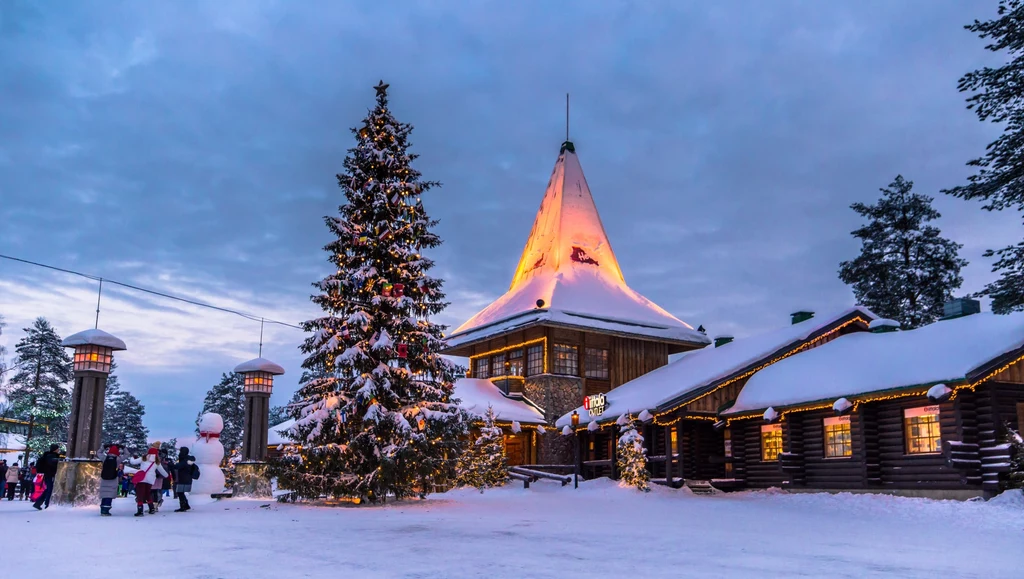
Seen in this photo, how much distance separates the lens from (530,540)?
1227 cm

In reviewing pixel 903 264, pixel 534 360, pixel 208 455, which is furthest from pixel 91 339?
pixel 903 264

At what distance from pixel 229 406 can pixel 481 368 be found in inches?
1156

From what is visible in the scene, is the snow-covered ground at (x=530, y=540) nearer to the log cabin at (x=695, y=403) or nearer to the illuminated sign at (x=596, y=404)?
the log cabin at (x=695, y=403)

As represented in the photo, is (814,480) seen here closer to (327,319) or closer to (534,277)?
(327,319)

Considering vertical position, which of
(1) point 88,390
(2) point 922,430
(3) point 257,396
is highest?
(3) point 257,396

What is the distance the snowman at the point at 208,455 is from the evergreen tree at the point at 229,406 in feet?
130

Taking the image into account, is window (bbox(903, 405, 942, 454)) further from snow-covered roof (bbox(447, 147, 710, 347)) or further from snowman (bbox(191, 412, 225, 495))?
snowman (bbox(191, 412, 225, 495))

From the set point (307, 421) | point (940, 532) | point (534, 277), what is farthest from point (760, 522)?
point (534, 277)

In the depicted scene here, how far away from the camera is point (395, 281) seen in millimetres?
22062

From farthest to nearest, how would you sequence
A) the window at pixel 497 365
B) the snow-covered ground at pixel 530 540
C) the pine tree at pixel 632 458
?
1. the window at pixel 497 365
2. the pine tree at pixel 632 458
3. the snow-covered ground at pixel 530 540

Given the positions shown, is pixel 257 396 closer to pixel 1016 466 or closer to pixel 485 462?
pixel 485 462

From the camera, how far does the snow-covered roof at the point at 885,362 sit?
20.6m

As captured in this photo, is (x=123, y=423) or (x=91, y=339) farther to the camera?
(x=123, y=423)

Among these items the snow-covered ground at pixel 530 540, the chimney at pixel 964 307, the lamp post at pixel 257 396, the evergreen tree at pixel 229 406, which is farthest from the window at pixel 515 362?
the evergreen tree at pixel 229 406
